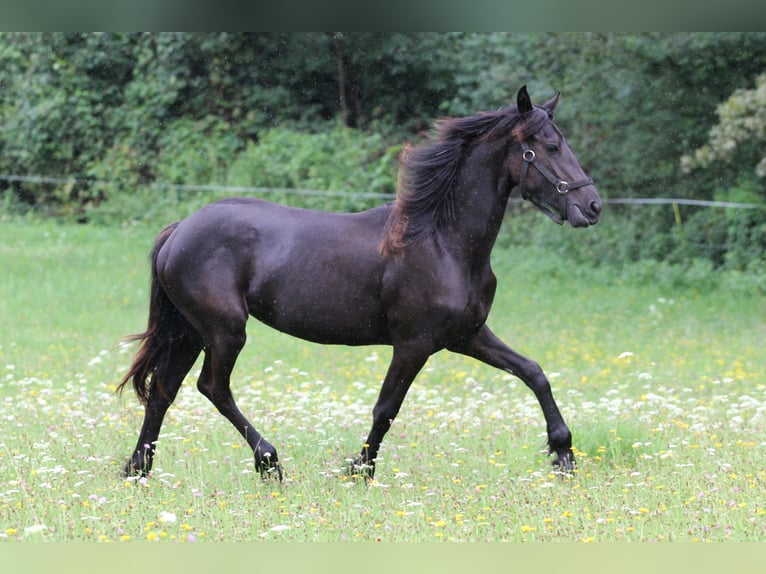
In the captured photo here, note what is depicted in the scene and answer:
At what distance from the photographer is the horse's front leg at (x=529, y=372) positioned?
671 cm

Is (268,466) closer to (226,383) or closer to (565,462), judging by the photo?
(226,383)

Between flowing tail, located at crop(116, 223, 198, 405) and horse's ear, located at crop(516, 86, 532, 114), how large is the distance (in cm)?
227

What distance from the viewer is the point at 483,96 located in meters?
20.7

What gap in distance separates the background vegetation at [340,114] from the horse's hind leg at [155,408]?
36.5 ft

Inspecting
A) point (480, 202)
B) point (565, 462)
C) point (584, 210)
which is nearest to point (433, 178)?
point (480, 202)

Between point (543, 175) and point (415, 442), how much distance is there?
6.93 feet

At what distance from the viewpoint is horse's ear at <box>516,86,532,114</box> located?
20.4 feet

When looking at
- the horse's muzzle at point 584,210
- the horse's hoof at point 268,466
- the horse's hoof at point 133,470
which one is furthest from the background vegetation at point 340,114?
the horse's hoof at point 133,470

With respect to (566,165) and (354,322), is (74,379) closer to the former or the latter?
(354,322)

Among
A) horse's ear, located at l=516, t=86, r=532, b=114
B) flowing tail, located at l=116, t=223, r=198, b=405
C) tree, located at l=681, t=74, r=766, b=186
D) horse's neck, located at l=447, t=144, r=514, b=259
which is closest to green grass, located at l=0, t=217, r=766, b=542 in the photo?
flowing tail, located at l=116, t=223, r=198, b=405

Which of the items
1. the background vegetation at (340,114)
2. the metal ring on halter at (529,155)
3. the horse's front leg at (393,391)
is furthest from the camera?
the background vegetation at (340,114)

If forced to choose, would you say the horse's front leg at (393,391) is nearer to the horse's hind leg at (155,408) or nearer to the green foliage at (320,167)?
the horse's hind leg at (155,408)

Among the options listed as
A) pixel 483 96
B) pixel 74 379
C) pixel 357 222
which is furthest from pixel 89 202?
pixel 357 222

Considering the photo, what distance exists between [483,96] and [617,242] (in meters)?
4.73
